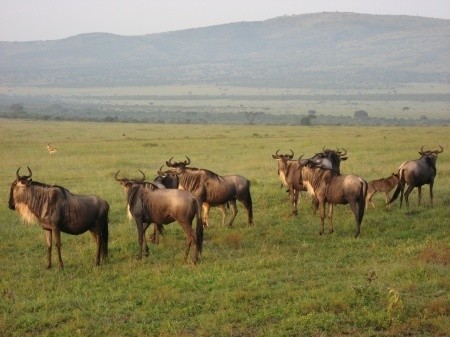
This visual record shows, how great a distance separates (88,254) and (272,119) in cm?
7420

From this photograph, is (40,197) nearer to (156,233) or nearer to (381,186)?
(156,233)

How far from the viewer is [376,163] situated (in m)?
26.2

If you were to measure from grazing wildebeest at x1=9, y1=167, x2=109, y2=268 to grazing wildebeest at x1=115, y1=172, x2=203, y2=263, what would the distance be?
0.60 meters

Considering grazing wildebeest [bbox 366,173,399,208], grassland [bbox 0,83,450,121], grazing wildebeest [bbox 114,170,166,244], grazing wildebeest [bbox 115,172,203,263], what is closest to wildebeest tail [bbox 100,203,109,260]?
grazing wildebeest [bbox 115,172,203,263]

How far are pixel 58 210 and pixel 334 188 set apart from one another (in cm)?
570

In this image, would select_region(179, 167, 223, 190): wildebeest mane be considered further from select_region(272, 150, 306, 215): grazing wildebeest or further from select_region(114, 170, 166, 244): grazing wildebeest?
select_region(272, 150, 306, 215): grazing wildebeest

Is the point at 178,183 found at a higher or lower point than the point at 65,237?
higher

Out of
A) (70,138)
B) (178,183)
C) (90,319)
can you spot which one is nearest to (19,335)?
(90,319)

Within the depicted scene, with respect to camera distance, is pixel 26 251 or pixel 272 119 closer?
pixel 26 251

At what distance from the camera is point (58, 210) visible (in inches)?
476

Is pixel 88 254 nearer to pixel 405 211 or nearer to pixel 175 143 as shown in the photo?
pixel 405 211

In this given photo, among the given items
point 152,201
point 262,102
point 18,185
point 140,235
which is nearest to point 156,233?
point 140,235


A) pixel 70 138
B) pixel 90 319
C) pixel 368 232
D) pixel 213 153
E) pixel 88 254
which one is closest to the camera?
pixel 90 319

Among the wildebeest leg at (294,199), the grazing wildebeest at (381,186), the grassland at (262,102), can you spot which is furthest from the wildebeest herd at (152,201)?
the grassland at (262,102)
